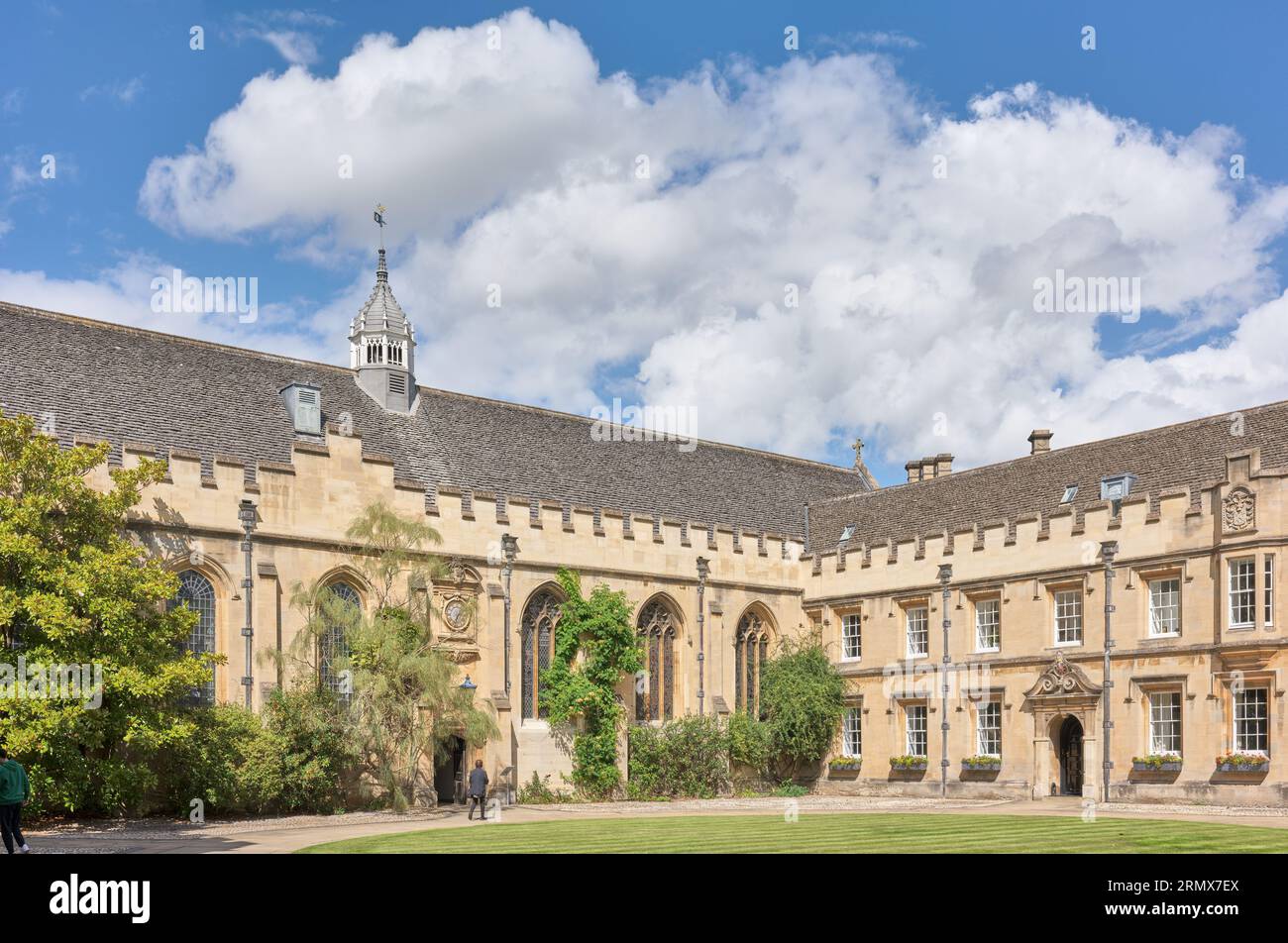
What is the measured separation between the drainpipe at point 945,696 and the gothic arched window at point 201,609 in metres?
18.2

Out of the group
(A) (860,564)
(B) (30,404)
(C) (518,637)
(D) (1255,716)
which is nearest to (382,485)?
(C) (518,637)

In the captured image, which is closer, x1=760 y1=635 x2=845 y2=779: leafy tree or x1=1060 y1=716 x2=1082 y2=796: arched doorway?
x1=1060 y1=716 x2=1082 y2=796: arched doorway

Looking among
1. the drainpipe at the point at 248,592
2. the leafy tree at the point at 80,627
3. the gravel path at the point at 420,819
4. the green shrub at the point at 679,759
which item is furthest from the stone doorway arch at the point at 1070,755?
the leafy tree at the point at 80,627

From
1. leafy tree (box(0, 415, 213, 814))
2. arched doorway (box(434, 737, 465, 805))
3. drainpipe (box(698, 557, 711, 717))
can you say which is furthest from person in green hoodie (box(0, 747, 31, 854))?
drainpipe (box(698, 557, 711, 717))

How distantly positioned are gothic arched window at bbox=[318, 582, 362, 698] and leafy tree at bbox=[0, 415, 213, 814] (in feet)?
13.0

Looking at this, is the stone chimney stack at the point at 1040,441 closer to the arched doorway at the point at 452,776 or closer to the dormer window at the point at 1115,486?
the dormer window at the point at 1115,486

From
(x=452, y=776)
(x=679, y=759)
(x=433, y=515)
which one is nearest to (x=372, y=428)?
(x=433, y=515)

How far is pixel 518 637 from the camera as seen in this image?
33281 mm

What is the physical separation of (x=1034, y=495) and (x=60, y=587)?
2459 cm

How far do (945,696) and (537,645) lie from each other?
10.8 meters

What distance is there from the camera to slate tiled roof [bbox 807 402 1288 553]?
32.2 metres

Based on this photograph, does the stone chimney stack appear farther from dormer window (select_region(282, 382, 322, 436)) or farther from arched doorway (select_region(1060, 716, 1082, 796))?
dormer window (select_region(282, 382, 322, 436))

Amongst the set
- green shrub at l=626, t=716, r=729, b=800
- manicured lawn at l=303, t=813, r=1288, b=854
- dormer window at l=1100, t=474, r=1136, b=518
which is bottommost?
green shrub at l=626, t=716, r=729, b=800

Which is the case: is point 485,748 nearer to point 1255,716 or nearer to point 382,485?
point 382,485
